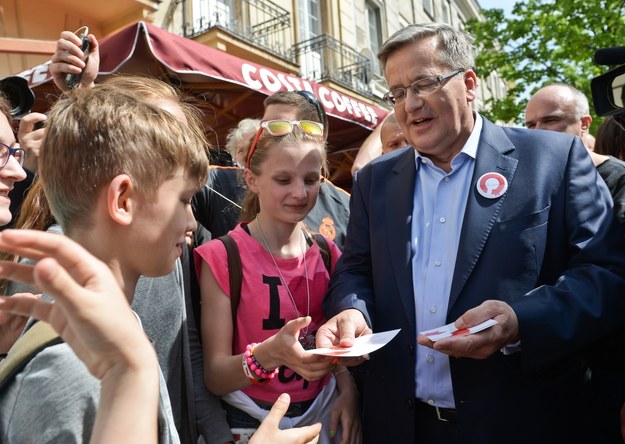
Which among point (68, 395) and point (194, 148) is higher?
point (194, 148)

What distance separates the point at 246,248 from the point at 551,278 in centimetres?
114

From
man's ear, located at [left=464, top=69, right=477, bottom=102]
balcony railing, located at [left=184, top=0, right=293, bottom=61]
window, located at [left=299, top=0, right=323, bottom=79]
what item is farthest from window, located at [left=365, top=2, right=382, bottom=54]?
man's ear, located at [left=464, top=69, right=477, bottom=102]

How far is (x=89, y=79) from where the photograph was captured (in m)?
2.35

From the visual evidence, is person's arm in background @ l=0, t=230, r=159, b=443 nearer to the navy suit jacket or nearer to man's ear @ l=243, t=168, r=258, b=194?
the navy suit jacket

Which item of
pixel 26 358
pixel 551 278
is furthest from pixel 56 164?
pixel 551 278

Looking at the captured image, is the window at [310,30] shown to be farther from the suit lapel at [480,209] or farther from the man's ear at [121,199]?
the man's ear at [121,199]

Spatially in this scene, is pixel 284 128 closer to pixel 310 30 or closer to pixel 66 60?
pixel 66 60

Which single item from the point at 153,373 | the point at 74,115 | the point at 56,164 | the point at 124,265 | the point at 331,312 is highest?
the point at 74,115

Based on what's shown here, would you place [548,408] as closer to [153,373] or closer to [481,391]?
[481,391]

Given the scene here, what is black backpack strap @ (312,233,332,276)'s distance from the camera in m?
2.46

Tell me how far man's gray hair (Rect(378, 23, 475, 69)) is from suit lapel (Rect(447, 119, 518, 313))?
1.29 ft

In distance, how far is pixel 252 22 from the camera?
1174cm

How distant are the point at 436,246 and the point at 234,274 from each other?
0.77 metres

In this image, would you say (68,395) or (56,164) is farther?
(56,164)
